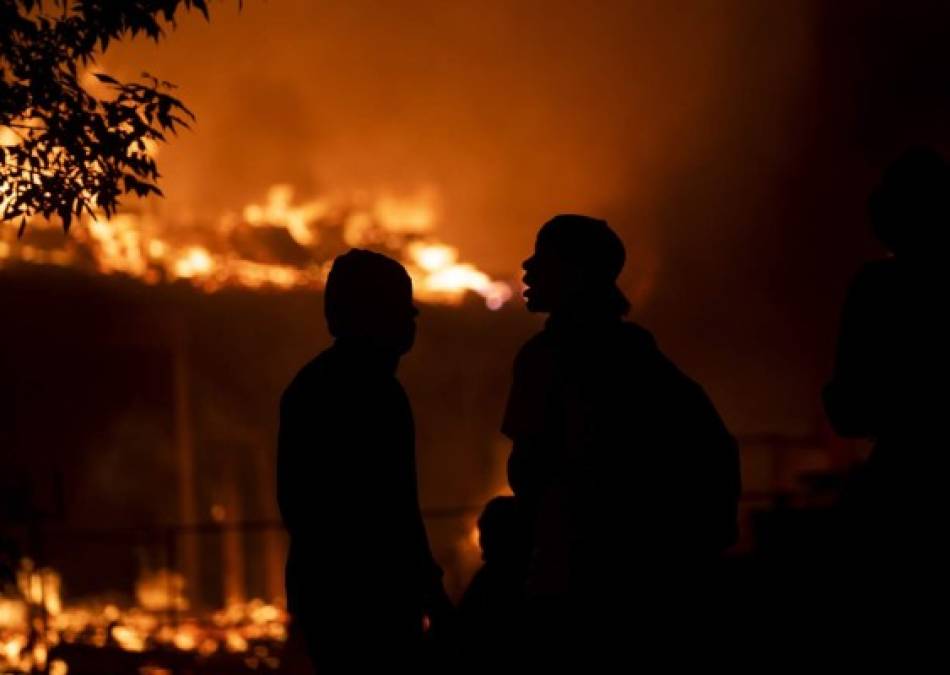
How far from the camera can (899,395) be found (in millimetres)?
3389

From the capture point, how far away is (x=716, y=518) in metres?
3.28

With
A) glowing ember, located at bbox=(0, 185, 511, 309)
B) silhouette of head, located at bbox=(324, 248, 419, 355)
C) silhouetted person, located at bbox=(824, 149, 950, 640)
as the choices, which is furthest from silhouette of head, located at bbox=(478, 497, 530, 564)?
glowing ember, located at bbox=(0, 185, 511, 309)

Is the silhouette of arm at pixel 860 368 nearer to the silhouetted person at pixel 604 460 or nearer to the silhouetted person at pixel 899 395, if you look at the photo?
the silhouetted person at pixel 899 395

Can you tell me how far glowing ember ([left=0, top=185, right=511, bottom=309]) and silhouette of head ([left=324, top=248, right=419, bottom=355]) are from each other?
10198 mm

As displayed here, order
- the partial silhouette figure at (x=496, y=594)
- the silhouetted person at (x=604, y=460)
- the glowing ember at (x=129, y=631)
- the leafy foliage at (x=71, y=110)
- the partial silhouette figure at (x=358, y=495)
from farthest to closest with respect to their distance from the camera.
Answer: the glowing ember at (x=129, y=631) → the leafy foliage at (x=71, y=110) → the partial silhouette figure at (x=496, y=594) → the partial silhouette figure at (x=358, y=495) → the silhouetted person at (x=604, y=460)

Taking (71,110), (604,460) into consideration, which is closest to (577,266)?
(604,460)

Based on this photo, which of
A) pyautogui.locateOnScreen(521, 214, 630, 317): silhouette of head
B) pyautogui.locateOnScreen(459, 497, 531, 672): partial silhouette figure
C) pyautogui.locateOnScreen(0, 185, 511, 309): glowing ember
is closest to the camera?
pyautogui.locateOnScreen(521, 214, 630, 317): silhouette of head

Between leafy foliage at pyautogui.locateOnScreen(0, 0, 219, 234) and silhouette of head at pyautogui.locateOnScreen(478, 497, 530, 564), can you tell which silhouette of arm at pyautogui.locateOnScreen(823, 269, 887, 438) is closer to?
Answer: silhouette of head at pyautogui.locateOnScreen(478, 497, 530, 564)

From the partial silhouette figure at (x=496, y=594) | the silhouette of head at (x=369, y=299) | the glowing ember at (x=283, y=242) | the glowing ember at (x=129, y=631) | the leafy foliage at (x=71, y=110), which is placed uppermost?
the glowing ember at (x=283, y=242)

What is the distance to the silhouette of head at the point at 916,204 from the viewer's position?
3.45 metres

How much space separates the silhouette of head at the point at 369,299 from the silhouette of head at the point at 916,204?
3.99 ft

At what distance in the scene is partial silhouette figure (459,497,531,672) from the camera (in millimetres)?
3666

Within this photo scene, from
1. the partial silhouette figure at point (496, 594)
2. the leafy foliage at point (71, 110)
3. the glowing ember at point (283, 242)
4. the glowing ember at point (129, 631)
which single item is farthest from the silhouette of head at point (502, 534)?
the glowing ember at point (283, 242)

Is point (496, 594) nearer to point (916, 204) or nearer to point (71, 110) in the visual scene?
point (916, 204)
